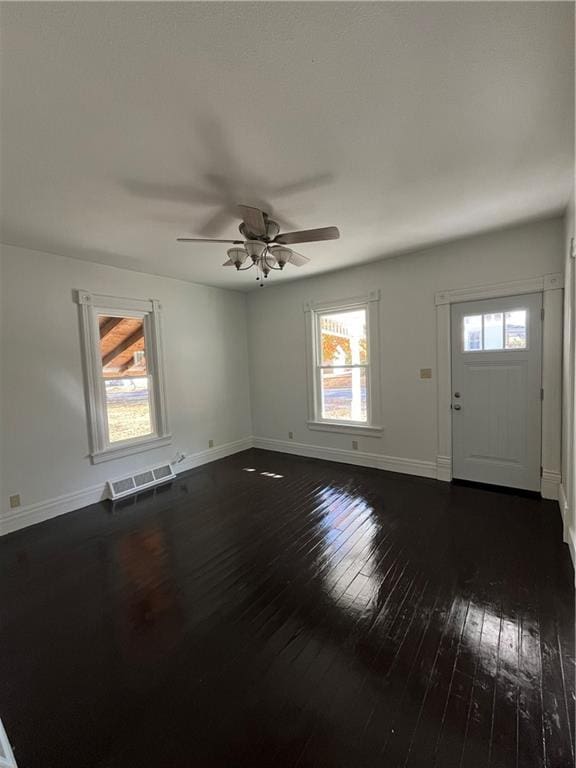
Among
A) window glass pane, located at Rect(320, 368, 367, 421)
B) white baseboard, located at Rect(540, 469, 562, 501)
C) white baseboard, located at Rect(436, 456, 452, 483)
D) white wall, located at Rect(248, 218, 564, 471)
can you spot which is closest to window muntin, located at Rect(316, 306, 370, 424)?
window glass pane, located at Rect(320, 368, 367, 421)

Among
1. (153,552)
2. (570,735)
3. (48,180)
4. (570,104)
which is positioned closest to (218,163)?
(48,180)

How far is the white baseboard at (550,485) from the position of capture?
316 cm

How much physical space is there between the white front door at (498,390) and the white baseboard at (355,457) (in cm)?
38

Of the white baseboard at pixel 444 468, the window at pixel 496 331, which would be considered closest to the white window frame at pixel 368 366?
the white baseboard at pixel 444 468

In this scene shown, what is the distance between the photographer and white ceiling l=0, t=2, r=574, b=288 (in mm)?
1207

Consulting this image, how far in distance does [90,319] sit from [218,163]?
2554mm

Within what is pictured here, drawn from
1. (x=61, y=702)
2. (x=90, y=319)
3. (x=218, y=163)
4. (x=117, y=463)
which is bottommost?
(x=61, y=702)

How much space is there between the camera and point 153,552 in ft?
8.78

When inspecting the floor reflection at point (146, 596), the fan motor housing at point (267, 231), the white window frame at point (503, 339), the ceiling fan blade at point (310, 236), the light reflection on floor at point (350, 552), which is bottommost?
the floor reflection at point (146, 596)

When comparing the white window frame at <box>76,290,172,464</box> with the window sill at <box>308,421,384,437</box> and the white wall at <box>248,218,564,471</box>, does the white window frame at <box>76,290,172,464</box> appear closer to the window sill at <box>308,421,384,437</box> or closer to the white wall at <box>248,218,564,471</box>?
the white wall at <box>248,218,564,471</box>

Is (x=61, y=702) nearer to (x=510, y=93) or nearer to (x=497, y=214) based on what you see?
(x=510, y=93)

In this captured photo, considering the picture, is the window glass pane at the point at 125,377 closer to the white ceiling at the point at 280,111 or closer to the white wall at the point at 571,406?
the white ceiling at the point at 280,111

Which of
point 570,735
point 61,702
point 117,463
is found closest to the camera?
point 570,735

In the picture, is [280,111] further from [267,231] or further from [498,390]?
[498,390]
